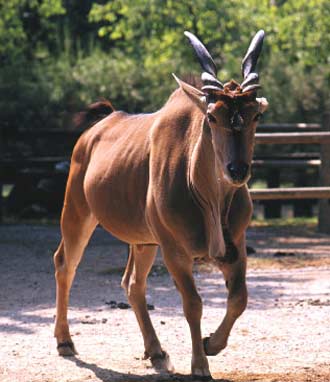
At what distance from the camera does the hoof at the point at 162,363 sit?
644 cm

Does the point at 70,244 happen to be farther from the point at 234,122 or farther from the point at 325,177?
the point at 325,177

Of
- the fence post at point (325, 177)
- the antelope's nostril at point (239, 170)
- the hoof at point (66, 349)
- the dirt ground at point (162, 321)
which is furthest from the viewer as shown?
the fence post at point (325, 177)

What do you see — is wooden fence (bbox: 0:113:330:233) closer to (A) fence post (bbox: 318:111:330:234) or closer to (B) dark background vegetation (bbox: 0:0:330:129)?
(A) fence post (bbox: 318:111:330:234)

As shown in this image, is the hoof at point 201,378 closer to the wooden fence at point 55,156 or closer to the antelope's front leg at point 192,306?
the antelope's front leg at point 192,306

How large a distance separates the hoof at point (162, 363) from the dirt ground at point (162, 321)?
0.20 ft

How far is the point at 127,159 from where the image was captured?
271 inches

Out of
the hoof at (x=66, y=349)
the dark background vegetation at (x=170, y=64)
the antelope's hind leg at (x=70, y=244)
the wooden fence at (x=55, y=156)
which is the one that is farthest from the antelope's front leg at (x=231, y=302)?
the dark background vegetation at (x=170, y=64)

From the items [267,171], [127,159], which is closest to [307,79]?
[267,171]

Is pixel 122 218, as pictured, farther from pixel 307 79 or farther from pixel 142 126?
pixel 307 79

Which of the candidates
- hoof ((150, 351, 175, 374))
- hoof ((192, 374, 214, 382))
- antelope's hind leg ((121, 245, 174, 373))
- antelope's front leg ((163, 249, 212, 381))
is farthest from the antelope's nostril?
antelope's hind leg ((121, 245, 174, 373))

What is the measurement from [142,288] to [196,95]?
167cm

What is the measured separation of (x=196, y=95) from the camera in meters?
5.95

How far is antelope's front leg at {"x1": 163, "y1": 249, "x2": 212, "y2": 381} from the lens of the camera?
233 inches

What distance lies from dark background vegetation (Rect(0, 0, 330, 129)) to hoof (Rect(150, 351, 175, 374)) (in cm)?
978
